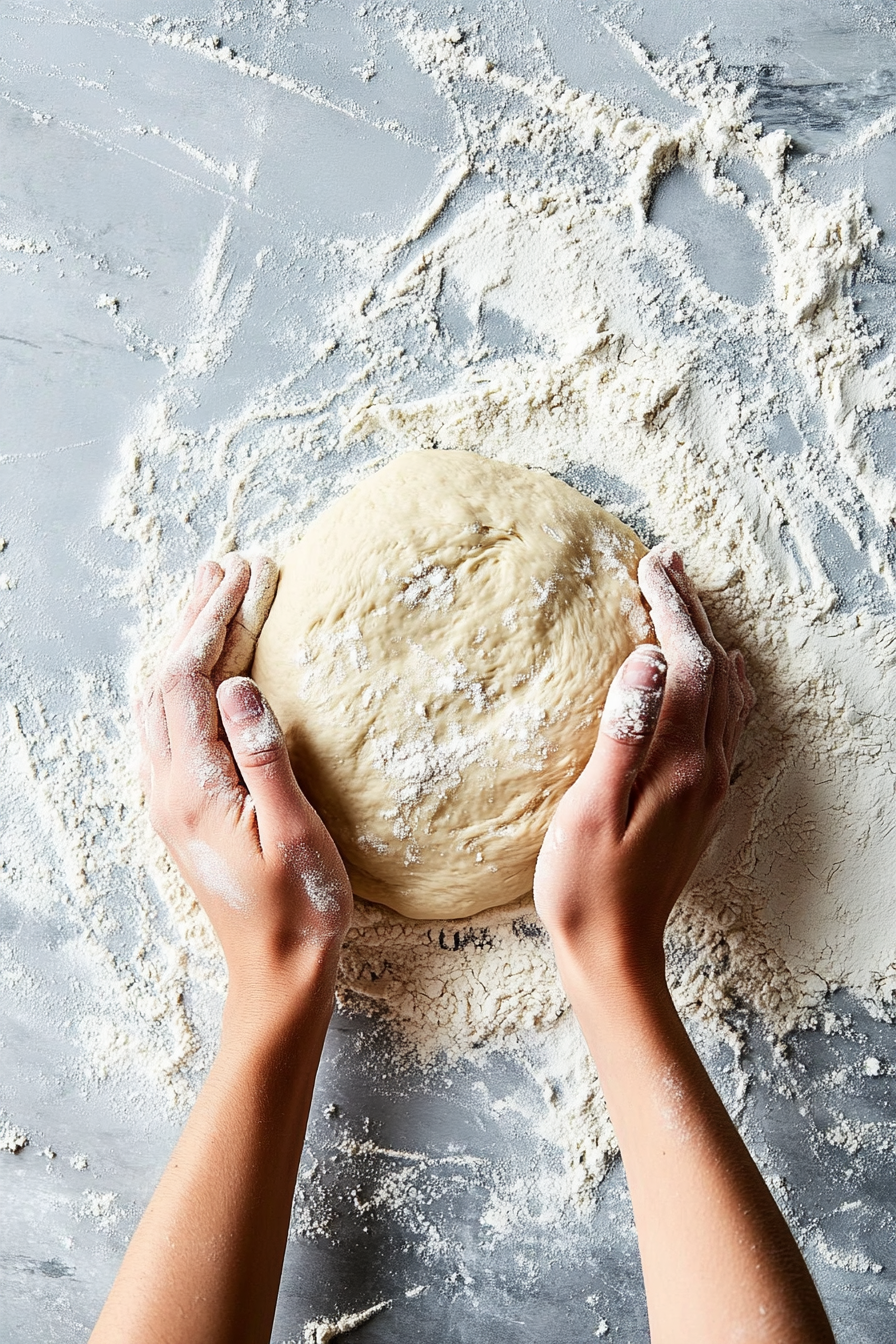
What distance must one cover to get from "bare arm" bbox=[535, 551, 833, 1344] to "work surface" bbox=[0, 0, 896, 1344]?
0.81 ft

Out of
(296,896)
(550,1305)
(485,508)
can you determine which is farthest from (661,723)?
(550,1305)

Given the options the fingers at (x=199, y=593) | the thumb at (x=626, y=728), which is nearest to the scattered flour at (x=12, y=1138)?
the fingers at (x=199, y=593)

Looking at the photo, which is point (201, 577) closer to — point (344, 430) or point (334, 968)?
point (344, 430)

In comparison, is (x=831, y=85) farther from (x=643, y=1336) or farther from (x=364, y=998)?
(x=643, y=1336)

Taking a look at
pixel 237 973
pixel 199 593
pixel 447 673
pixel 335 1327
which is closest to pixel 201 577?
pixel 199 593

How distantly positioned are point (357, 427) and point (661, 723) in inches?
28.9

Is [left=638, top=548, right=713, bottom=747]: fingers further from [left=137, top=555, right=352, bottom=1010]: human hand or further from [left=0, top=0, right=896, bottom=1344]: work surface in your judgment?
[left=137, top=555, right=352, bottom=1010]: human hand

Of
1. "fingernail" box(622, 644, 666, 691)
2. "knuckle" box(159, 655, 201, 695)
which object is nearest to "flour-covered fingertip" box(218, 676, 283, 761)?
"knuckle" box(159, 655, 201, 695)

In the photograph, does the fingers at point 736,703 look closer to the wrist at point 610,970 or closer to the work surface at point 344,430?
the work surface at point 344,430

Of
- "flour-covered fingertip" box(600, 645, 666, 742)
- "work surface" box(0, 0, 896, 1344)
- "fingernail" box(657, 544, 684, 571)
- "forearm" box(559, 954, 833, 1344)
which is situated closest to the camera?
"forearm" box(559, 954, 833, 1344)

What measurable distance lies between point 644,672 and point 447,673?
0.90 ft

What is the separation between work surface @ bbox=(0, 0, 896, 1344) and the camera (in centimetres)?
141

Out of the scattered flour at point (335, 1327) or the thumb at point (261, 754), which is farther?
the scattered flour at point (335, 1327)

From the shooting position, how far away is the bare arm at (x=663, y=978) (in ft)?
3.08
